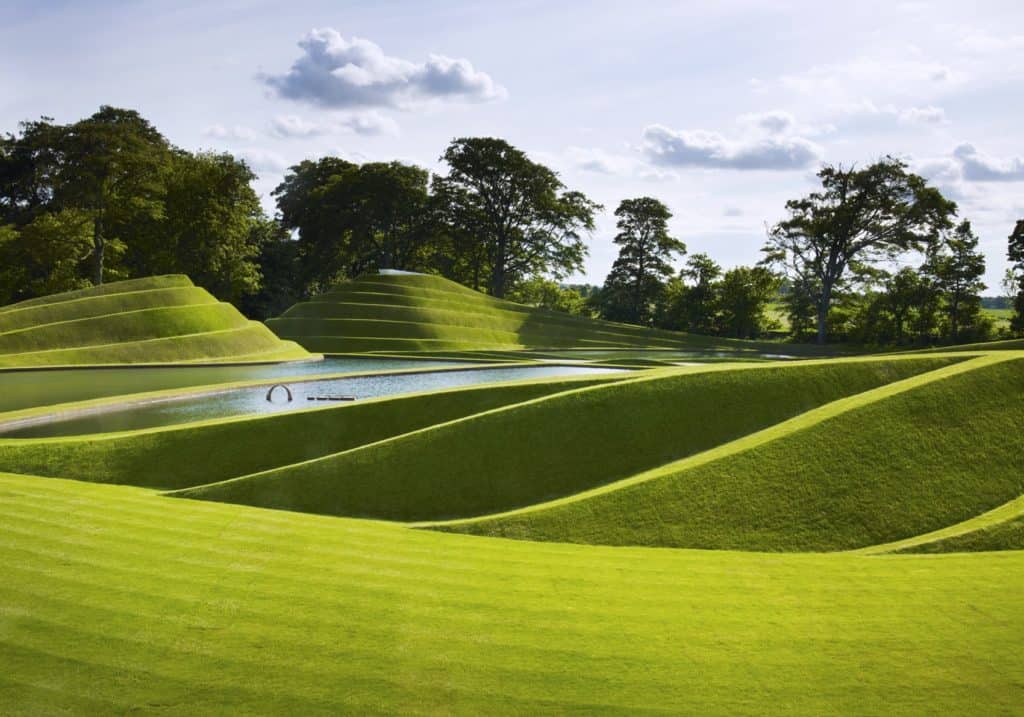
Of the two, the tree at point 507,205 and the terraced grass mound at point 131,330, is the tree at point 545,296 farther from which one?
the terraced grass mound at point 131,330

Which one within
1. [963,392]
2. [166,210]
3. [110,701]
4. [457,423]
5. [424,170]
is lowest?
[110,701]

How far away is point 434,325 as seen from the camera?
46969 millimetres

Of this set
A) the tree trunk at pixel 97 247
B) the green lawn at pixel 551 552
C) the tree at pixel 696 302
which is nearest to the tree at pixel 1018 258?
the tree at pixel 696 302

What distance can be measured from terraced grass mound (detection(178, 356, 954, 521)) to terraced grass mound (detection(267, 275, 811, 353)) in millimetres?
30700

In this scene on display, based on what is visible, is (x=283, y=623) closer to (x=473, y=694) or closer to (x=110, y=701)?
(x=110, y=701)

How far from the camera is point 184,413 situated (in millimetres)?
18953

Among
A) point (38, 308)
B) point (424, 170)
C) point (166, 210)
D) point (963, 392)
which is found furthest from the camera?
point (424, 170)

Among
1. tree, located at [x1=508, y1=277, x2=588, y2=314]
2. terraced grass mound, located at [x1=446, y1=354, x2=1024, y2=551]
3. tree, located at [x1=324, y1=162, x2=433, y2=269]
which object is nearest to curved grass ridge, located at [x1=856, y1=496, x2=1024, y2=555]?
terraced grass mound, located at [x1=446, y1=354, x2=1024, y2=551]

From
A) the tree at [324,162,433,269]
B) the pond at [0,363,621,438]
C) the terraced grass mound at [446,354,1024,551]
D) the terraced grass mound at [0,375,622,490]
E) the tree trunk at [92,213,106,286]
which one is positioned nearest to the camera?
the terraced grass mound at [446,354,1024,551]

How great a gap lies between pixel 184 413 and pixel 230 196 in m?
36.4

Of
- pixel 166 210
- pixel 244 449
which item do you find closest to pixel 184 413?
pixel 244 449

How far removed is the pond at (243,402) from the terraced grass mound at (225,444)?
1493 millimetres

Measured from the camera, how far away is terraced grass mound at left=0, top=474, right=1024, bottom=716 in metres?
5.81

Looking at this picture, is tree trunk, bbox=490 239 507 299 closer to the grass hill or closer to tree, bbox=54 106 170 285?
tree, bbox=54 106 170 285
